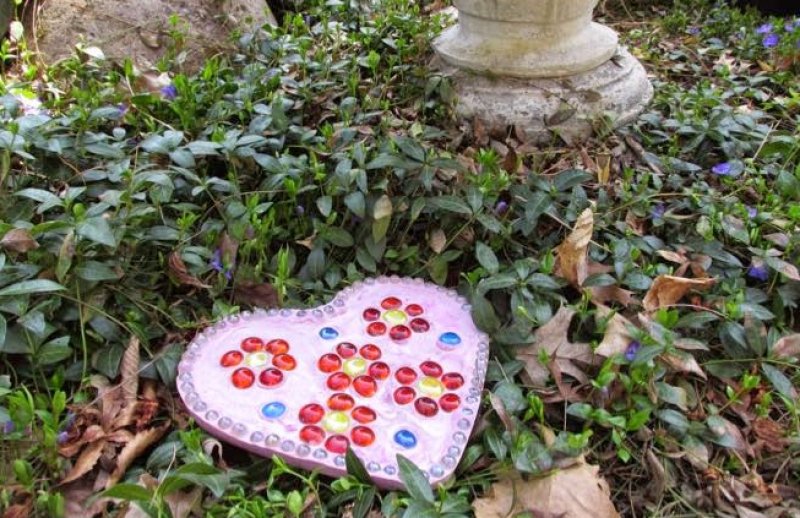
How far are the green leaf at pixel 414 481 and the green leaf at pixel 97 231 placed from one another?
0.77 metres

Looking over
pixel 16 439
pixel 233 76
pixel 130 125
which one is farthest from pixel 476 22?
pixel 16 439

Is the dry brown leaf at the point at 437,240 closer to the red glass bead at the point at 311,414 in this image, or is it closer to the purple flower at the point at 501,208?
the purple flower at the point at 501,208

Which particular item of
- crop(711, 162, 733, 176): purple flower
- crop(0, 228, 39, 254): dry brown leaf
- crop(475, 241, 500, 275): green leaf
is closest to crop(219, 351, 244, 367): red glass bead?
crop(0, 228, 39, 254): dry brown leaf

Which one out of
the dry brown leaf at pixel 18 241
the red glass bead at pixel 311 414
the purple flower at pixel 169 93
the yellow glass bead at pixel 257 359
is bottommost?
the red glass bead at pixel 311 414

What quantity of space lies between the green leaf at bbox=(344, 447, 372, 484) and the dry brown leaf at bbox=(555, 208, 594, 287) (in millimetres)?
703

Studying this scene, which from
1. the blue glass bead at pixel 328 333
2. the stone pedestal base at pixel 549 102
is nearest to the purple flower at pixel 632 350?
the blue glass bead at pixel 328 333

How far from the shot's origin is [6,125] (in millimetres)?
1820

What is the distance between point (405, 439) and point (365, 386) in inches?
6.5

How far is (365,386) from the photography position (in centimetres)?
149

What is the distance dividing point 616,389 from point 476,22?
53.1 inches

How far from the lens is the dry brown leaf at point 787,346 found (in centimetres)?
157

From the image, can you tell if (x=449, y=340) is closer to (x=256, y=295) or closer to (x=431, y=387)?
(x=431, y=387)

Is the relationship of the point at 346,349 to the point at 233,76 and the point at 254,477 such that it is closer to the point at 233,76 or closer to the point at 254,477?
the point at 254,477

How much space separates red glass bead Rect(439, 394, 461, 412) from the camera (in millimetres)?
1446
